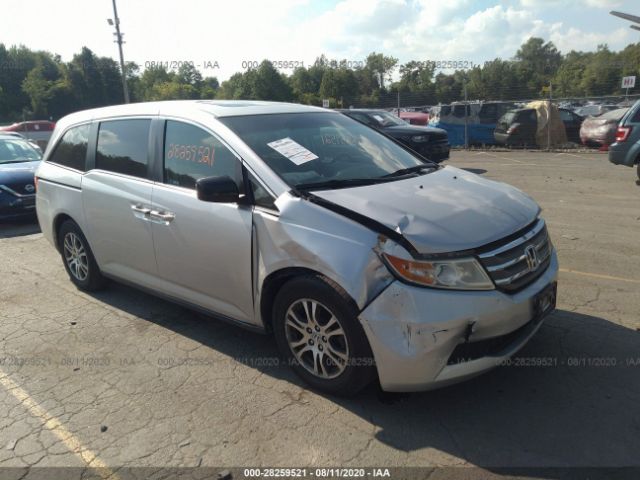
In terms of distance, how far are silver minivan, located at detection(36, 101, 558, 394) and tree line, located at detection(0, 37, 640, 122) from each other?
3555cm

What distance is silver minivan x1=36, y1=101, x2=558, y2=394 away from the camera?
8.80 ft

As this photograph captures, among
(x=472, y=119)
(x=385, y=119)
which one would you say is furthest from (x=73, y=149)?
(x=472, y=119)

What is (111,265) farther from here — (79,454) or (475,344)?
(475,344)

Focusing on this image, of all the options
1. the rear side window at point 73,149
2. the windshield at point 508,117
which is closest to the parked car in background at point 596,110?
the windshield at point 508,117

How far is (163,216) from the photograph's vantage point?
3.76 m

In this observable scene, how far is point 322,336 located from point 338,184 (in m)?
1.00

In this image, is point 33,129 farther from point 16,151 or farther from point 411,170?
point 411,170

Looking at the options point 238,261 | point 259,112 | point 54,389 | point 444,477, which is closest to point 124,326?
point 54,389

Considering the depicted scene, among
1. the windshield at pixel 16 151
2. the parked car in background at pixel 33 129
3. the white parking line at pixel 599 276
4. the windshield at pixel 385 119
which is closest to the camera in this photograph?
the white parking line at pixel 599 276

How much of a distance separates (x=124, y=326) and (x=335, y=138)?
2.38 metres

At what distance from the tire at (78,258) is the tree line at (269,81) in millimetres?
34866

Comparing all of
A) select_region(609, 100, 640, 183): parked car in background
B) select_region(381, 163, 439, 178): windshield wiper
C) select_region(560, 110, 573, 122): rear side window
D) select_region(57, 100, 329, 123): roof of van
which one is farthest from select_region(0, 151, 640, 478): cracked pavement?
select_region(560, 110, 573, 122): rear side window

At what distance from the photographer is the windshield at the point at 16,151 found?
995 centimetres

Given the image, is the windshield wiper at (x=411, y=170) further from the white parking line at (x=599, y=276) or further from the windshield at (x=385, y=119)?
the windshield at (x=385, y=119)
